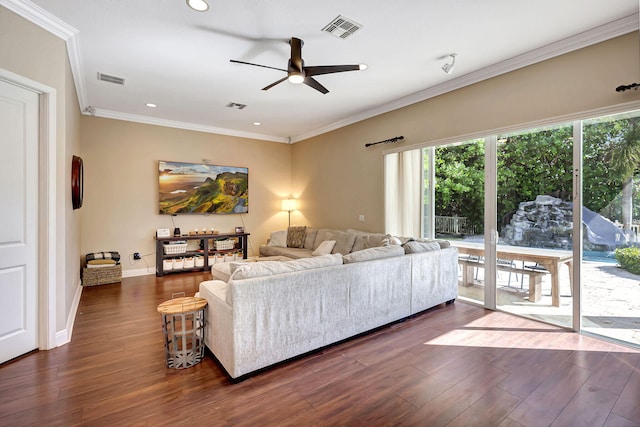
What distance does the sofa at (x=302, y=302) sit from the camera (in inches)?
91.6

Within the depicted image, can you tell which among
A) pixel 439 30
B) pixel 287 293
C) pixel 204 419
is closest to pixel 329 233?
pixel 287 293

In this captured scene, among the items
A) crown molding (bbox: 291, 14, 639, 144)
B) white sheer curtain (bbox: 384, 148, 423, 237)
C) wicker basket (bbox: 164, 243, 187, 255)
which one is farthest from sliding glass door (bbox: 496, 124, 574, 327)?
wicker basket (bbox: 164, 243, 187, 255)

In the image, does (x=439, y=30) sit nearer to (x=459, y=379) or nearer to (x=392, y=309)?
(x=392, y=309)

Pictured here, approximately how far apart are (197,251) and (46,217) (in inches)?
139

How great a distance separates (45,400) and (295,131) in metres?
5.85

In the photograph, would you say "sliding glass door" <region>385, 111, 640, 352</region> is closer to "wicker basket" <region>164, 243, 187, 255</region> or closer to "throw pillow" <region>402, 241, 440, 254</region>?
"throw pillow" <region>402, 241, 440, 254</region>

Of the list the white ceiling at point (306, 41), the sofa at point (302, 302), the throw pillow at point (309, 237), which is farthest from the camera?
the throw pillow at point (309, 237)

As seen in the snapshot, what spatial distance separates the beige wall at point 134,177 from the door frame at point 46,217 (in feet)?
9.52

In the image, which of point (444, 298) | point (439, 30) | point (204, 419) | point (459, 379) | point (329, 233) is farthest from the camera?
point (329, 233)

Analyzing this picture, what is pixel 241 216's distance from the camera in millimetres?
7000

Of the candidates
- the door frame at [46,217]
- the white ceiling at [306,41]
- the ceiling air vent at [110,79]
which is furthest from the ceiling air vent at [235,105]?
the door frame at [46,217]

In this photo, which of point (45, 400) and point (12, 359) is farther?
point (12, 359)

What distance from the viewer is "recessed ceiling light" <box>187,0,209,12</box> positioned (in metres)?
2.50

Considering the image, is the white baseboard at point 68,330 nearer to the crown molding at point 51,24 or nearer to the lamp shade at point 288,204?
the crown molding at point 51,24
